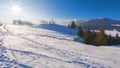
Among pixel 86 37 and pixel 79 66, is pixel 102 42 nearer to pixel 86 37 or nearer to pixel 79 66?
pixel 86 37

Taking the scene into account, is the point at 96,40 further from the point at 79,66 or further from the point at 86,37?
the point at 79,66

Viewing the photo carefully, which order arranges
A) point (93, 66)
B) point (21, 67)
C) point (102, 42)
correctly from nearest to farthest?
point (21, 67), point (93, 66), point (102, 42)

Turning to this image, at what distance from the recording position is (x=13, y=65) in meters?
10.3

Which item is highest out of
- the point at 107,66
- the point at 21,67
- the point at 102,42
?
the point at 21,67

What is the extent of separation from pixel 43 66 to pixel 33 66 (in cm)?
77

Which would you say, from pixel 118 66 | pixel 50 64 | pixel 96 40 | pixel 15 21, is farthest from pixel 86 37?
pixel 15 21

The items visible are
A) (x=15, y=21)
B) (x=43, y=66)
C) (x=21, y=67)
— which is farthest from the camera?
(x=15, y=21)

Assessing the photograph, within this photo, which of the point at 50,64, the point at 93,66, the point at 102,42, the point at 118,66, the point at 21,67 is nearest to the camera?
the point at 21,67

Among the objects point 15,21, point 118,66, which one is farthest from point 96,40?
point 15,21

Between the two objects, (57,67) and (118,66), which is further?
(118,66)

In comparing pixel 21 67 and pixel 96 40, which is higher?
pixel 21 67

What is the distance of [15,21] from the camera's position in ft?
542

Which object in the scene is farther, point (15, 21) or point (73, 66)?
point (15, 21)

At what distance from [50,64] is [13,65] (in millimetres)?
2875
